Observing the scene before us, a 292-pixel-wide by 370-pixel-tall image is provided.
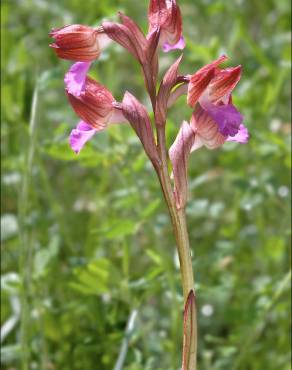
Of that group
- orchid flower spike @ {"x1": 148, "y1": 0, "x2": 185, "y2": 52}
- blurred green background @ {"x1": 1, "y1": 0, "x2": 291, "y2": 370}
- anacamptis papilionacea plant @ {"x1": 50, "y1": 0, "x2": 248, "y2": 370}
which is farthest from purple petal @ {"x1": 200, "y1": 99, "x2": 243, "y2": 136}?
blurred green background @ {"x1": 1, "y1": 0, "x2": 291, "y2": 370}

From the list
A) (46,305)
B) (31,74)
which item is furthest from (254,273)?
(31,74)

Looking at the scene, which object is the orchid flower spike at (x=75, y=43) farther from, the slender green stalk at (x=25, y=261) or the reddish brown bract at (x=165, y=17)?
the slender green stalk at (x=25, y=261)

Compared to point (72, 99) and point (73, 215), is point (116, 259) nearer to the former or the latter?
point (73, 215)

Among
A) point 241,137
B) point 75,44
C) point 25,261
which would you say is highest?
point 75,44

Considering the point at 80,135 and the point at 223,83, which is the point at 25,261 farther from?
the point at 223,83

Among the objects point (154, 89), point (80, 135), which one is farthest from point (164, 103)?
point (80, 135)

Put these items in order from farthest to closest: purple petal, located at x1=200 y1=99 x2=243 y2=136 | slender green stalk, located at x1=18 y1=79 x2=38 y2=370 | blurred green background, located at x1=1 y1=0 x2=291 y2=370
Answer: blurred green background, located at x1=1 y1=0 x2=291 y2=370 < slender green stalk, located at x1=18 y1=79 x2=38 y2=370 < purple petal, located at x1=200 y1=99 x2=243 y2=136

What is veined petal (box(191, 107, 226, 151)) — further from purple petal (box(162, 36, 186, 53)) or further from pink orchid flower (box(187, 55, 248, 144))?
purple petal (box(162, 36, 186, 53))
